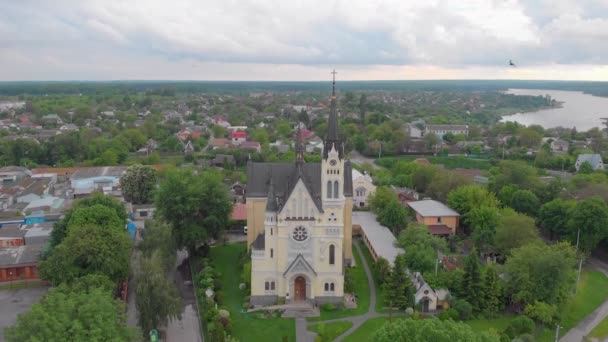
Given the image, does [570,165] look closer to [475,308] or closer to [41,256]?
[475,308]

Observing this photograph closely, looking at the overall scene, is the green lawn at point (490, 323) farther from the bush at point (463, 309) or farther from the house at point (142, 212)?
the house at point (142, 212)

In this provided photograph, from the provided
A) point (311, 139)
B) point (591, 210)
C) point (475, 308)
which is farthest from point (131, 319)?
point (311, 139)

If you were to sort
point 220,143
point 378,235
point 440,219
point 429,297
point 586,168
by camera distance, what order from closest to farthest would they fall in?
1. point 429,297
2. point 378,235
3. point 440,219
4. point 586,168
5. point 220,143

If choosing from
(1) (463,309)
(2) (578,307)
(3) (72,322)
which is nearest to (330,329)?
(1) (463,309)

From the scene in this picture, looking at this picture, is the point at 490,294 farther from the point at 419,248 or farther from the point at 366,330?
the point at 366,330

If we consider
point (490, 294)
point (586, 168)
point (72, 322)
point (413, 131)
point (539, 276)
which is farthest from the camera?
point (413, 131)

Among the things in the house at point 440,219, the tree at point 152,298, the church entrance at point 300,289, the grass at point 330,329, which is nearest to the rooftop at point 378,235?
the house at point 440,219

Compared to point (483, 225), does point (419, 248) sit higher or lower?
higher
